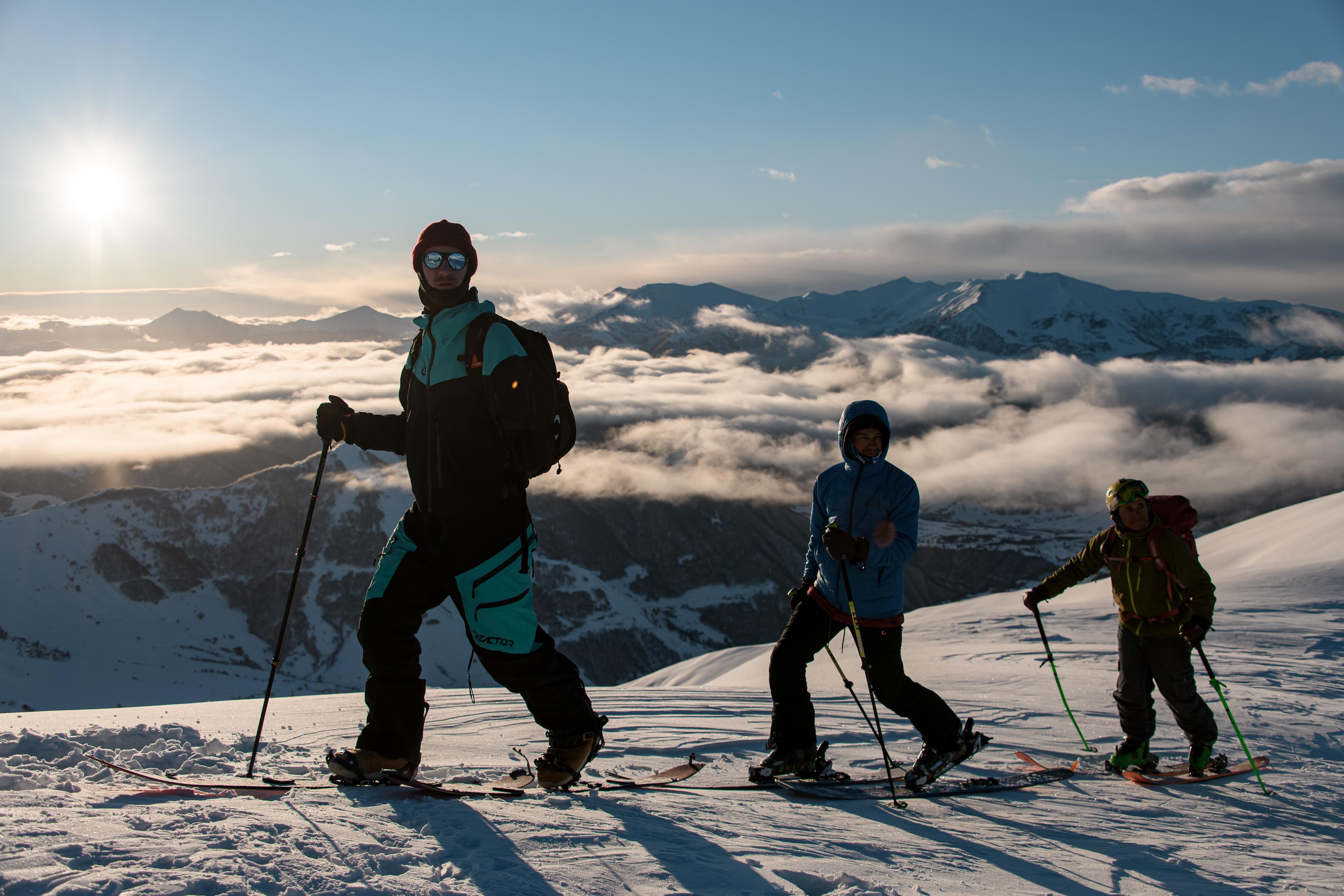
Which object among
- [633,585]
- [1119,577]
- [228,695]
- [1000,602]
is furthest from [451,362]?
[633,585]

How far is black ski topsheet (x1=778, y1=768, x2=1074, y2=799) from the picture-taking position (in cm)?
461

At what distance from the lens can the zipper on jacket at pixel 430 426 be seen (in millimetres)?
4203

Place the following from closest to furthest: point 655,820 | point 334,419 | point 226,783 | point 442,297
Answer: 1. point 655,820
2. point 226,783
3. point 442,297
4. point 334,419

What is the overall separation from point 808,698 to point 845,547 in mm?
1146

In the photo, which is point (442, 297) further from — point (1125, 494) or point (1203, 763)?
point (1203, 763)

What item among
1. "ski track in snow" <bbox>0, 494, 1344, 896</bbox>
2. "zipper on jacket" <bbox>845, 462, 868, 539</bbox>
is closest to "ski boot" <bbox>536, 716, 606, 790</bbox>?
"ski track in snow" <bbox>0, 494, 1344, 896</bbox>

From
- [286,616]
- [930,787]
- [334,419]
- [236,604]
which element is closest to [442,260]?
[334,419]

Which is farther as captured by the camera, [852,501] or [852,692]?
[852,501]

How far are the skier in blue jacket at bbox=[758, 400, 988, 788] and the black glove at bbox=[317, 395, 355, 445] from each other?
2787mm

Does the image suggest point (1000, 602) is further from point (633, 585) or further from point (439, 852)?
point (633, 585)

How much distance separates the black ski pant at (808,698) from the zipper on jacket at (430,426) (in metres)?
2.25

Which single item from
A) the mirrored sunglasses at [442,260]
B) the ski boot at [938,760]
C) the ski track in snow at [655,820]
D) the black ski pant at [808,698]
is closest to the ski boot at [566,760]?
the ski track in snow at [655,820]

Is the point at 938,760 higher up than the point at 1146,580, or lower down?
lower down

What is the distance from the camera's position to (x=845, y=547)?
4.55 metres
